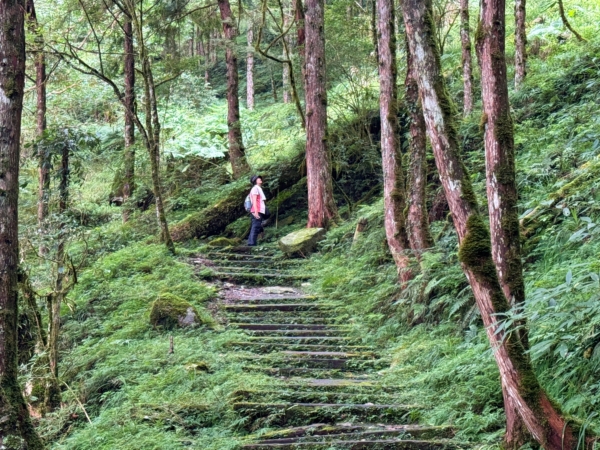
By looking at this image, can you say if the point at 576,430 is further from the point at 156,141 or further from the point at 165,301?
the point at 156,141

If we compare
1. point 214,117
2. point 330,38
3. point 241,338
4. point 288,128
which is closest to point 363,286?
point 241,338

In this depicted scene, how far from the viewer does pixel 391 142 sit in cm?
1104

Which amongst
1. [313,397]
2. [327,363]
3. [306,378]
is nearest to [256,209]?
[327,363]

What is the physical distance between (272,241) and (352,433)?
36.6 ft

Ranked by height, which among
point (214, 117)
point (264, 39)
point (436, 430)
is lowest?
point (436, 430)

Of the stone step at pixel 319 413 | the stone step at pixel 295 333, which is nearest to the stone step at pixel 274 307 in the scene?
the stone step at pixel 295 333

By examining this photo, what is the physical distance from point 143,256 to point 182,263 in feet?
4.31

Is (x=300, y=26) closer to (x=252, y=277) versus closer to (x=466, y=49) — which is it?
(x=466, y=49)

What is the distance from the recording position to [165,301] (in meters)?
10.9

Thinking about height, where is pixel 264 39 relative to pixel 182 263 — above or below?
above

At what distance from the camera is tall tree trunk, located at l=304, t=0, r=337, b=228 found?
51.7 feet

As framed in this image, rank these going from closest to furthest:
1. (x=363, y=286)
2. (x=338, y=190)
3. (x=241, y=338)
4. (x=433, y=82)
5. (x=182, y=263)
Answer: (x=433, y=82)
(x=241, y=338)
(x=363, y=286)
(x=182, y=263)
(x=338, y=190)

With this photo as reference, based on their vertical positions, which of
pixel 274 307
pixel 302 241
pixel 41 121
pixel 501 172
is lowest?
pixel 274 307

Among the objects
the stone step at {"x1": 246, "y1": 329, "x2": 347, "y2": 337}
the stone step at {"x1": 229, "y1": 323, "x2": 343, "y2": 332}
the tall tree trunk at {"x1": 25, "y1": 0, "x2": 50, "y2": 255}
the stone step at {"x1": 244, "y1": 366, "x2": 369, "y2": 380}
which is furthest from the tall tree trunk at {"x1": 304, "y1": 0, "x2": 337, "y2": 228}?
the stone step at {"x1": 244, "y1": 366, "x2": 369, "y2": 380}
